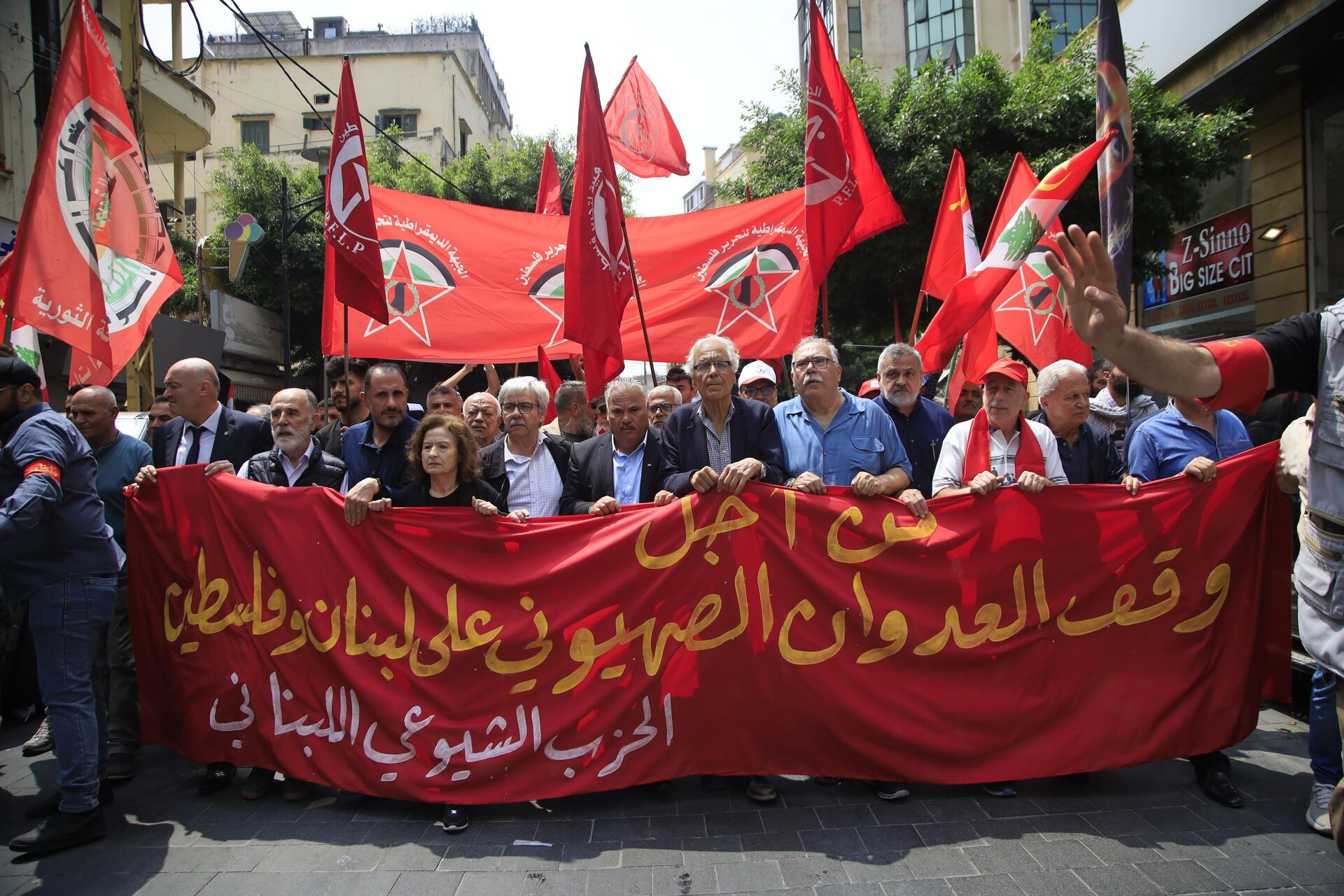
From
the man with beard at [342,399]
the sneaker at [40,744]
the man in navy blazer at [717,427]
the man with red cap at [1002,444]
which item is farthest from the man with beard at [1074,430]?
the sneaker at [40,744]

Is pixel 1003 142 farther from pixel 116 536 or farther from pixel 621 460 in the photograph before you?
pixel 116 536

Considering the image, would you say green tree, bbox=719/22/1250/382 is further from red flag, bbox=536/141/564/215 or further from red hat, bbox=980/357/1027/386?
red hat, bbox=980/357/1027/386

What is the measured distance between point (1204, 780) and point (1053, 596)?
3.14ft

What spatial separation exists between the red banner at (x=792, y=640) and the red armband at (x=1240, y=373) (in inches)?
54.6

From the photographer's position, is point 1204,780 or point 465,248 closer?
point 1204,780

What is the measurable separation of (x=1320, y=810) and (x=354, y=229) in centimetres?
525

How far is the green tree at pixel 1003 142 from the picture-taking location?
10.4 meters

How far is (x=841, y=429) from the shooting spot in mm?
3973

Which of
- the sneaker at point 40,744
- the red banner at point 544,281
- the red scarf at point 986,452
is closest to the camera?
the red scarf at point 986,452

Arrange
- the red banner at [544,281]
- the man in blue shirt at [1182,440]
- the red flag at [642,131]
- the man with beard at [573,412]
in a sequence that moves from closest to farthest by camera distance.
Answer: the man in blue shirt at [1182,440] < the man with beard at [573,412] < the red banner at [544,281] < the red flag at [642,131]

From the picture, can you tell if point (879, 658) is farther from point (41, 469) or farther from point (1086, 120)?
point (1086, 120)

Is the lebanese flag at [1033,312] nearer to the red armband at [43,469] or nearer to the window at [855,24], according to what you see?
the red armband at [43,469]

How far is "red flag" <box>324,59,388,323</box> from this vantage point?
4.84 metres

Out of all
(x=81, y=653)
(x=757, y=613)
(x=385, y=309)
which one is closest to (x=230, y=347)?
(x=385, y=309)
